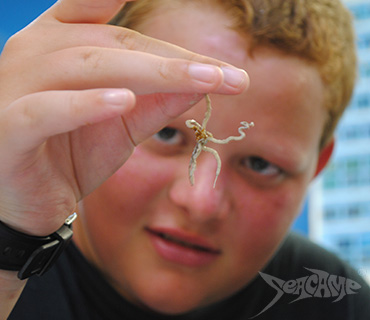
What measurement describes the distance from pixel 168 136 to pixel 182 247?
0.54 feet

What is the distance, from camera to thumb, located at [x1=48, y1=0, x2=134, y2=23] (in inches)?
17.9

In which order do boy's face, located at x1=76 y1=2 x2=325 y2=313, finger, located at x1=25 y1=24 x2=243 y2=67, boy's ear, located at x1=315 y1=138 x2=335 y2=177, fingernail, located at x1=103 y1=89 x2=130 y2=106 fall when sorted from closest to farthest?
fingernail, located at x1=103 y1=89 x2=130 y2=106, finger, located at x1=25 y1=24 x2=243 y2=67, boy's face, located at x1=76 y1=2 x2=325 y2=313, boy's ear, located at x1=315 y1=138 x2=335 y2=177

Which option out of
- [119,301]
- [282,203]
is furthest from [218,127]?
[119,301]

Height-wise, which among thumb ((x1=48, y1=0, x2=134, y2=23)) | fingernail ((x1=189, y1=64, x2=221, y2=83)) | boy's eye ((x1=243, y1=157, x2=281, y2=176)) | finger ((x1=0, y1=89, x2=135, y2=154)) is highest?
thumb ((x1=48, y1=0, x2=134, y2=23))

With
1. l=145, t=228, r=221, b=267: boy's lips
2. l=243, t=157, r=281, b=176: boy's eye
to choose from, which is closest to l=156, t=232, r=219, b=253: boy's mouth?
l=145, t=228, r=221, b=267: boy's lips

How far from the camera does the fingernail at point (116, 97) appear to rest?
0.34 metres

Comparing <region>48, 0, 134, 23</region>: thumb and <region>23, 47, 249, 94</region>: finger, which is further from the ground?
<region>48, 0, 134, 23</region>: thumb

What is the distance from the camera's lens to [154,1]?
0.66 metres

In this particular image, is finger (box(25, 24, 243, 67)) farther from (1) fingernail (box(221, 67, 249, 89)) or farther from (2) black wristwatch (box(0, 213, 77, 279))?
(2) black wristwatch (box(0, 213, 77, 279))

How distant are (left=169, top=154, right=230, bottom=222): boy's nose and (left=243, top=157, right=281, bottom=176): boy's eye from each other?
5 centimetres

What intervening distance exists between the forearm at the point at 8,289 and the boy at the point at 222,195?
5.2 inches

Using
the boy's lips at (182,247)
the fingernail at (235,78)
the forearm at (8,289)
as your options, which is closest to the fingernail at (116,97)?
the fingernail at (235,78)

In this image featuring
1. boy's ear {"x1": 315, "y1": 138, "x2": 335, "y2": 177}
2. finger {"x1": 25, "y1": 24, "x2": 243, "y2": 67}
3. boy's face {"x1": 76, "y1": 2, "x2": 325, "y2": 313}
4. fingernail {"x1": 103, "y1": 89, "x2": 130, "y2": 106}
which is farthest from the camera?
boy's ear {"x1": 315, "y1": 138, "x2": 335, "y2": 177}

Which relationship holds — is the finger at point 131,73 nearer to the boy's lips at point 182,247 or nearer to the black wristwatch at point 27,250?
the black wristwatch at point 27,250
